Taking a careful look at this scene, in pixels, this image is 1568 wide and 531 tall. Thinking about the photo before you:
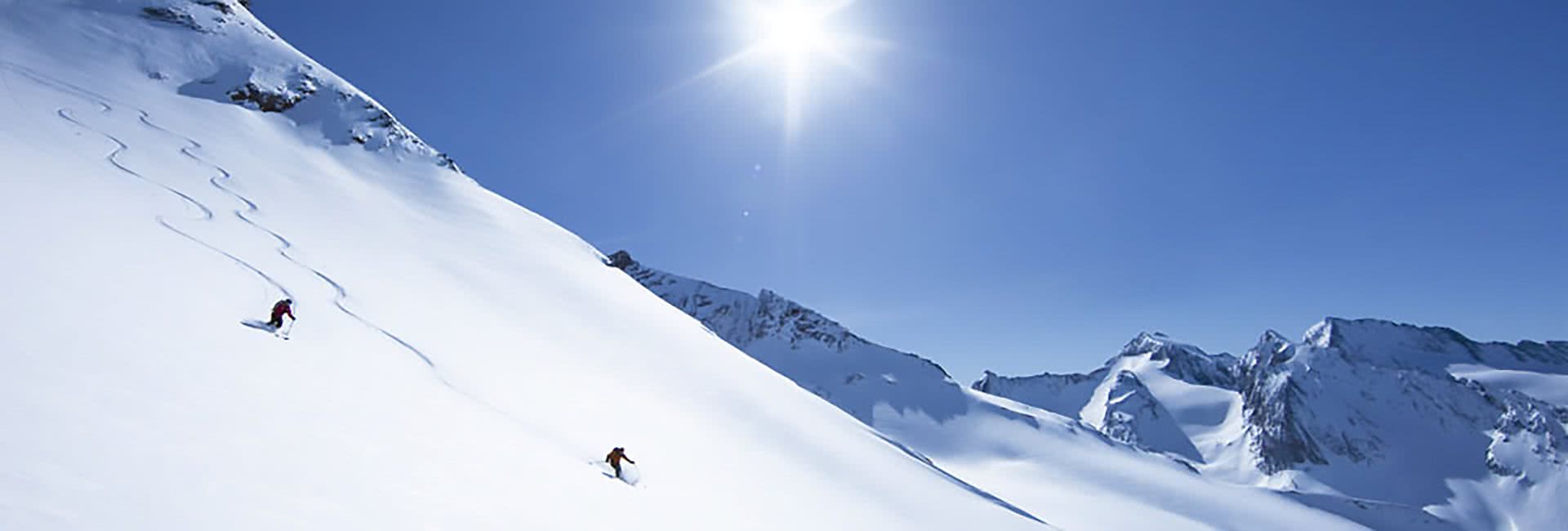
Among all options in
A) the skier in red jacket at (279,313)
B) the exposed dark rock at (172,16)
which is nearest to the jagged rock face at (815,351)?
the exposed dark rock at (172,16)

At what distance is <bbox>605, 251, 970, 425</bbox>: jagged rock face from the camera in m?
117

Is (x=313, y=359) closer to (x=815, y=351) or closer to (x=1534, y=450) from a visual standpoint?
(x=815, y=351)

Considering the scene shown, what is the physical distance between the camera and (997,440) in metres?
106

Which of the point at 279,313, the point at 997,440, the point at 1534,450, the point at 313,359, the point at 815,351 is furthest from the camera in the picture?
the point at 1534,450

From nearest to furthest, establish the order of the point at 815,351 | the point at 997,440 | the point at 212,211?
1. the point at 212,211
2. the point at 997,440
3. the point at 815,351

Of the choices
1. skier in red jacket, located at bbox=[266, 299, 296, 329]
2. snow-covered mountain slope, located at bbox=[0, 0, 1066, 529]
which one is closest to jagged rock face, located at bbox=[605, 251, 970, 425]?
snow-covered mountain slope, located at bbox=[0, 0, 1066, 529]

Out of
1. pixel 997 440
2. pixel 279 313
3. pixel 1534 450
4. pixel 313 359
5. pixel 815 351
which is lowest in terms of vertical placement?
pixel 313 359

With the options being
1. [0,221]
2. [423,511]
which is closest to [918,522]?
[423,511]

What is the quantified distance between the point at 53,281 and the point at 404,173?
38.5 metres

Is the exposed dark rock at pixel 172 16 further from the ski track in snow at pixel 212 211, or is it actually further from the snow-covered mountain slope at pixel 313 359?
the ski track in snow at pixel 212 211

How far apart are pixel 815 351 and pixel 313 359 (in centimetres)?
12344

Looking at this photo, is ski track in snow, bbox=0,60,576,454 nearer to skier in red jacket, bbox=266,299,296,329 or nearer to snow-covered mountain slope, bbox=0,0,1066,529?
snow-covered mountain slope, bbox=0,0,1066,529

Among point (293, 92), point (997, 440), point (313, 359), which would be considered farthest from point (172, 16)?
point (997, 440)

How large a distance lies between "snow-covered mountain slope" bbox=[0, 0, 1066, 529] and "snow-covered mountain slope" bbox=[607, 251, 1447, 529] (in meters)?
51.3
